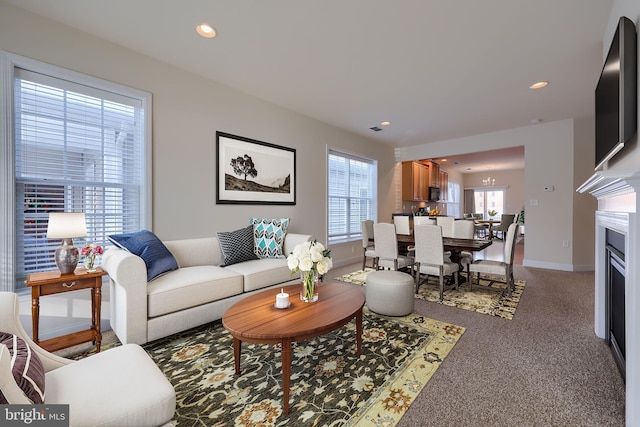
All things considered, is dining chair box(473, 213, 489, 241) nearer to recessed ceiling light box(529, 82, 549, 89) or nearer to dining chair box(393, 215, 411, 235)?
dining chair box(393, 215, 411, 235)

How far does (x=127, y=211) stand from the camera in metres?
2.80

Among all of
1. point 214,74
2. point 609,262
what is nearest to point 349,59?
point 214,74

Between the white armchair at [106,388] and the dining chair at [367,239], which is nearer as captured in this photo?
the white armchair at [106,388]

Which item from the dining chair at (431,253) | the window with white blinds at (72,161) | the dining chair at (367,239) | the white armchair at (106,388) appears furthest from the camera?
the dining chair at (367,239)

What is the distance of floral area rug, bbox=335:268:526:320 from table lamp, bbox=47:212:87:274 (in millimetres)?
3226

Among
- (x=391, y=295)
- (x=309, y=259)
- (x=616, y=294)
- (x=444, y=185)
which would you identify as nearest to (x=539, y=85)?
(x=616, y=294)

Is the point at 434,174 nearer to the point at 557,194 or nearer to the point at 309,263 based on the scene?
the point at 557,194

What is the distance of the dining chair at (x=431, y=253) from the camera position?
329 cm

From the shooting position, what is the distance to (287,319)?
1745 mm

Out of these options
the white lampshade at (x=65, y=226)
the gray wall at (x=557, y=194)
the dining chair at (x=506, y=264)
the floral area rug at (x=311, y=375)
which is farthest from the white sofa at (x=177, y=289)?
the gray wall at (x=557, y=194)

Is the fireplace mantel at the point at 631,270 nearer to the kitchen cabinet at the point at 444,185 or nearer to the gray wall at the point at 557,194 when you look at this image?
the gray wall at the point at 557,194

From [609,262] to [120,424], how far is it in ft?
11.3

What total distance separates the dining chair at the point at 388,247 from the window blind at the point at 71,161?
3058 mm

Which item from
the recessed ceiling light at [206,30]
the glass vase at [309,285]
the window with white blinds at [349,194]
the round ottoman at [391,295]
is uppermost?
the recessed ceiling light at [206,30]
